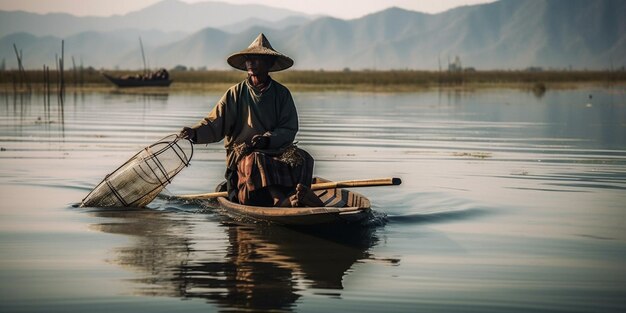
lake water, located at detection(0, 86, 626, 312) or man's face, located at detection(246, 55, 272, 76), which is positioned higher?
man's face, located at detection(246, 55, 272, 76)

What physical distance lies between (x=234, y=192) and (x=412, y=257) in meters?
2.51

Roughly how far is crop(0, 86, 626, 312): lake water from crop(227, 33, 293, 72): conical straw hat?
159cm

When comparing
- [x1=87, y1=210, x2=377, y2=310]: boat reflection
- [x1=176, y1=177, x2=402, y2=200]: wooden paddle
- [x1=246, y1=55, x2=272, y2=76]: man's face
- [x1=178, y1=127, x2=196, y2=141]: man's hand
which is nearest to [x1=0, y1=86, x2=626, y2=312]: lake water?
[x1=87, y1=210, x2=377, y2=310]: boat reflection

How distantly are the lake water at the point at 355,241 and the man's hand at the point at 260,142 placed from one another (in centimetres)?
77

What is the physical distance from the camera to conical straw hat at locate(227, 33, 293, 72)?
9.97 metres

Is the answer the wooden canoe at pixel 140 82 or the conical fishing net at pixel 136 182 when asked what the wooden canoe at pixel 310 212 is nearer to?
the conical fishing net at pixel 136 182

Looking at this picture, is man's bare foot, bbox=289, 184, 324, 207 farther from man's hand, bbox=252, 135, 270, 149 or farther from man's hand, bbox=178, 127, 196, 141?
man's hand, bbox=178, 127, 196, 141

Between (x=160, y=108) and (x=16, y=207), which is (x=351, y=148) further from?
(x=160, y=108)

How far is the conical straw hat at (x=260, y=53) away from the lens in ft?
32.7

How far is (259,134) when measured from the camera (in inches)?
392

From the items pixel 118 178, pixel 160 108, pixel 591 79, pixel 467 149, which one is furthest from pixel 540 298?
pixel 591 79

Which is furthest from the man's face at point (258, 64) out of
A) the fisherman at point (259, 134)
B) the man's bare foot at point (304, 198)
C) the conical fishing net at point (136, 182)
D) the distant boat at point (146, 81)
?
the distant boat at point (146, 81)

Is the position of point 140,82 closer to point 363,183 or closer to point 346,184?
point 346,184

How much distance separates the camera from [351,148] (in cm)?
1812
